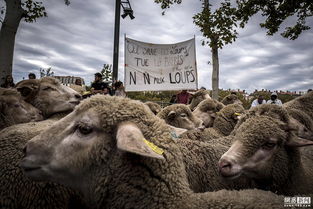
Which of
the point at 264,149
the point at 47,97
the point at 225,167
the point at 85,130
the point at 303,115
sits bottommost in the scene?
the point at 225,167

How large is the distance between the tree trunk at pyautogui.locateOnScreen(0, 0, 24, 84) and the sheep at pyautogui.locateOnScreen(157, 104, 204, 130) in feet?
16.4

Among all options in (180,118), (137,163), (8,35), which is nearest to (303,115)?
(180,118)

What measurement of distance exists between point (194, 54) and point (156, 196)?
7.68 metres

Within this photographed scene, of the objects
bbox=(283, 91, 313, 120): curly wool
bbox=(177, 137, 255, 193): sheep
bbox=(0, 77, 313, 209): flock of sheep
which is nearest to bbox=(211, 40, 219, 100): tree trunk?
bbox=(283, 91, 313, 120): curly wool

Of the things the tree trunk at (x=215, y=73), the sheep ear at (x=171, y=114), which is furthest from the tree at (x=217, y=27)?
the sheep ear at (x=171, y=114)

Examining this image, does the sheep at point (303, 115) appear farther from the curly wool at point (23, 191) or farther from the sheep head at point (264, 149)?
the curly wool at point (23, 191)

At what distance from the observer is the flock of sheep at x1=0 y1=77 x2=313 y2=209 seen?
1.63 metres

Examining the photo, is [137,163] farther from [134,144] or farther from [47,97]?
[47,97]

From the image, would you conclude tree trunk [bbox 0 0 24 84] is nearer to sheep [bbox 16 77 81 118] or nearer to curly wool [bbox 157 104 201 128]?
sheep [bbox 16 77 81 118]

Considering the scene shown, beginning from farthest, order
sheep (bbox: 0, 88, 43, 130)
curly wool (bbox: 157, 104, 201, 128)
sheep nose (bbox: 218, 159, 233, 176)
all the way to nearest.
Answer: curly wool (bbox: 157, 104, 201, 128)
sheep (bbox: 0, 88, 43, 130)
sheep nose (bbox: 218, 159, 233, 176)

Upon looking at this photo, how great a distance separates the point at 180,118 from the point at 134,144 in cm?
374

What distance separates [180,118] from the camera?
5.12 m

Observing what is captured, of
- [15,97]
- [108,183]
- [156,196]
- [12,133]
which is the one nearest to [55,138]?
[108,183]

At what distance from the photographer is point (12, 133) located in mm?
2600
